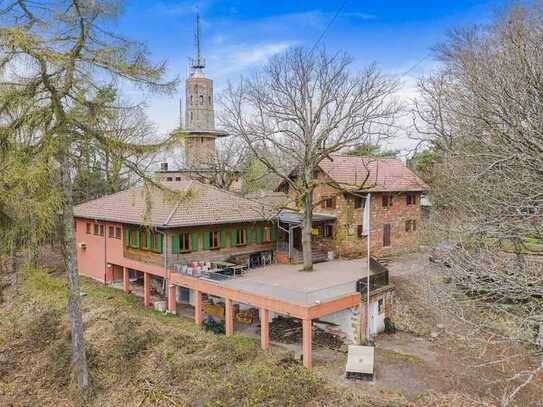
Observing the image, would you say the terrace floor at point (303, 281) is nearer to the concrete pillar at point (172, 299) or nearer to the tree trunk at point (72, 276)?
the concrete pillar at point (172, 299)

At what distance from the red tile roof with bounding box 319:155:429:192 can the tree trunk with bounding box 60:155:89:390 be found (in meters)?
14.0

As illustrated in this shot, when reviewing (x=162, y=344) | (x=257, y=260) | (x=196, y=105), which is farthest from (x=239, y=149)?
(x=162, y=344)

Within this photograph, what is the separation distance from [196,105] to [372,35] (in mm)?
24805

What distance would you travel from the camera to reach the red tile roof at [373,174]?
23.4m

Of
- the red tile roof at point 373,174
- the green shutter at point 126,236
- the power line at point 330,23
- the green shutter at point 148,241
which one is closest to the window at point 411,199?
the red tile roof at point 373,174

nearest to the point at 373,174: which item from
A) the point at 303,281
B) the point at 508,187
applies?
the point at 303,281

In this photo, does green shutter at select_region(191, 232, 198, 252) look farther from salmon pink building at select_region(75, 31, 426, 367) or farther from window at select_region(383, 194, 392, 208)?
window at select_region(383, 194, 392, 208)

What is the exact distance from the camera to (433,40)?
20.1 m

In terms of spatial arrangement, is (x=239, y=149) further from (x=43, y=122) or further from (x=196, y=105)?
(x=43, y=122)

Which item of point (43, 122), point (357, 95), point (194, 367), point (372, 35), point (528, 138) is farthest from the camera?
point (357, 95)

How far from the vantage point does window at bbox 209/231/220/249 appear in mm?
19047

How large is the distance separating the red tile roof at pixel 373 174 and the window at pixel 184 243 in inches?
344

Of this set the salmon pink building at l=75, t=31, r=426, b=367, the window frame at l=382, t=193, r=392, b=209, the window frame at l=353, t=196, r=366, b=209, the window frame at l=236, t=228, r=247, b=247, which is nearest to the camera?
the salmon pink building at l=75, t=31, r=426, b=367

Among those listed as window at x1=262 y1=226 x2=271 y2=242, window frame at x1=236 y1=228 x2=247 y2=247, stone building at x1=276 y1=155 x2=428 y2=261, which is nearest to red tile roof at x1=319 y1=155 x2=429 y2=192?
stone building at x1=276 y1=155 x2=428 y2=261
